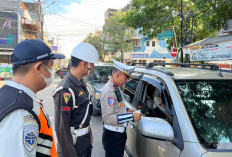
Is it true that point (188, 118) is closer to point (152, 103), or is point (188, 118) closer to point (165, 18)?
point (152, 103)

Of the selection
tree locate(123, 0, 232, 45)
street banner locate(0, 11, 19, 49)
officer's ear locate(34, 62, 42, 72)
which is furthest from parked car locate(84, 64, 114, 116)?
street banner locate(0, 11, 19, 49)

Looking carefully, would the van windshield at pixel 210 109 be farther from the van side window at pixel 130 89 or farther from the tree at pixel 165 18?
the tree at pixel 165 18

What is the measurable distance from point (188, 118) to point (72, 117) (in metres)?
1.19

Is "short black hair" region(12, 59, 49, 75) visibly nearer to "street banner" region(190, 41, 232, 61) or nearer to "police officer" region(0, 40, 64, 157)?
"police officer" region(0, 40, 64, 157)

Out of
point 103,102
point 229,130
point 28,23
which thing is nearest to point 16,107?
point 103,102

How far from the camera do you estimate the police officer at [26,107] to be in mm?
924

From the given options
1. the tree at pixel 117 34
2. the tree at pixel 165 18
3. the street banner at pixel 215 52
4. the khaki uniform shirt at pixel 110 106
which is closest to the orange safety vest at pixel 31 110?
the khaki uniform shirt at pixel 110 106

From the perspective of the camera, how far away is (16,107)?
978 millimetres

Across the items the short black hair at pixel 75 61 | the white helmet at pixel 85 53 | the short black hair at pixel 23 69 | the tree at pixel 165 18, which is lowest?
the short black hair at pixel 23 69

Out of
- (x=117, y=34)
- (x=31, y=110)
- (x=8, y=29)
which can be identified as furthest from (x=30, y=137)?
(x=117, y=34)

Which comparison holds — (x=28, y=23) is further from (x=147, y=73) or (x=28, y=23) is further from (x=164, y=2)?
(x=147, y=73)

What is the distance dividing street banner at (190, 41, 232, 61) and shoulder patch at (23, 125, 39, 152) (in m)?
4.33

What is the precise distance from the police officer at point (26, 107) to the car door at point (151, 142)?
3.34 feet

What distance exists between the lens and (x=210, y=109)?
1.85 m
